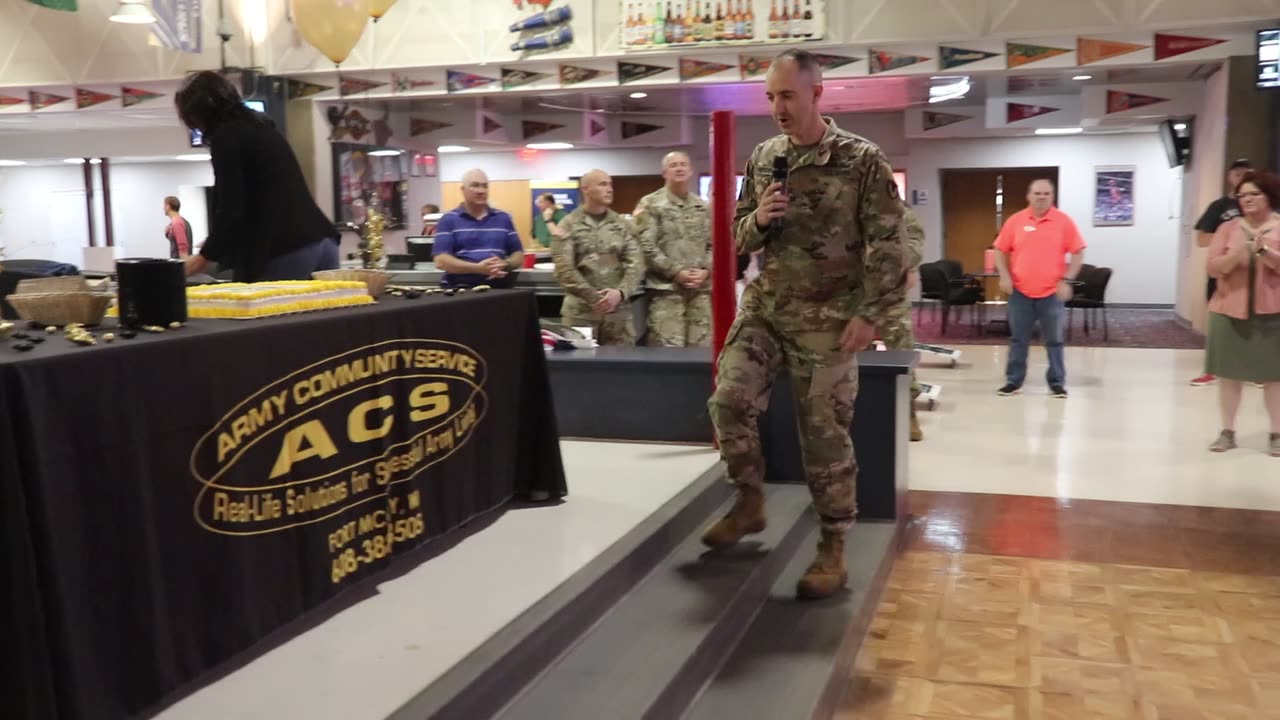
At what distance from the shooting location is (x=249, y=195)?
3.68 m

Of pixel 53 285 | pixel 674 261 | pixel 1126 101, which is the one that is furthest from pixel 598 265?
pixel 1126 101

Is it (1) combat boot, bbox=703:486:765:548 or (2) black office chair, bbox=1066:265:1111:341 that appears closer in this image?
(1) combat boot, bbox=703:486:765:548

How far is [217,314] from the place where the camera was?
2.76 m

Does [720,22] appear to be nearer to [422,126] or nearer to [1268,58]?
[1268,58]

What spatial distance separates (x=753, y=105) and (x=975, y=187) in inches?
179

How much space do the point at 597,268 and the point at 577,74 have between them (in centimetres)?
561

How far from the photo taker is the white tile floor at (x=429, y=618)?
2.29 metres

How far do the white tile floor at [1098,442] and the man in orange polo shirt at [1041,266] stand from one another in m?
0.50

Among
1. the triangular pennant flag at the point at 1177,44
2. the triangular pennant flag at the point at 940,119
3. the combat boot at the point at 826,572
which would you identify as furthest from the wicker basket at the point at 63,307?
the triangular pennant flag at the point at 940,119

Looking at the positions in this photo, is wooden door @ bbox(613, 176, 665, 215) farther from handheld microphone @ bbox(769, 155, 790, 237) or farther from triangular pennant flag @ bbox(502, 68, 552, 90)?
handheld microphone @ bbox(769, 155, 790, 237)

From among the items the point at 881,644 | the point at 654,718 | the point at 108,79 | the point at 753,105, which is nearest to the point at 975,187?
the point at 753,105

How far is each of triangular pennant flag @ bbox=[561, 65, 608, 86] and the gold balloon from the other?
4178 millimetres

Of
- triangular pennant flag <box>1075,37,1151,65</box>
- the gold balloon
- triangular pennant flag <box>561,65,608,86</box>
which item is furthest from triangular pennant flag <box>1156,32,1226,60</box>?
the gold balloon

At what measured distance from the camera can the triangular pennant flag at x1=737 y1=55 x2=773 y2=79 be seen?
10.6 meters
